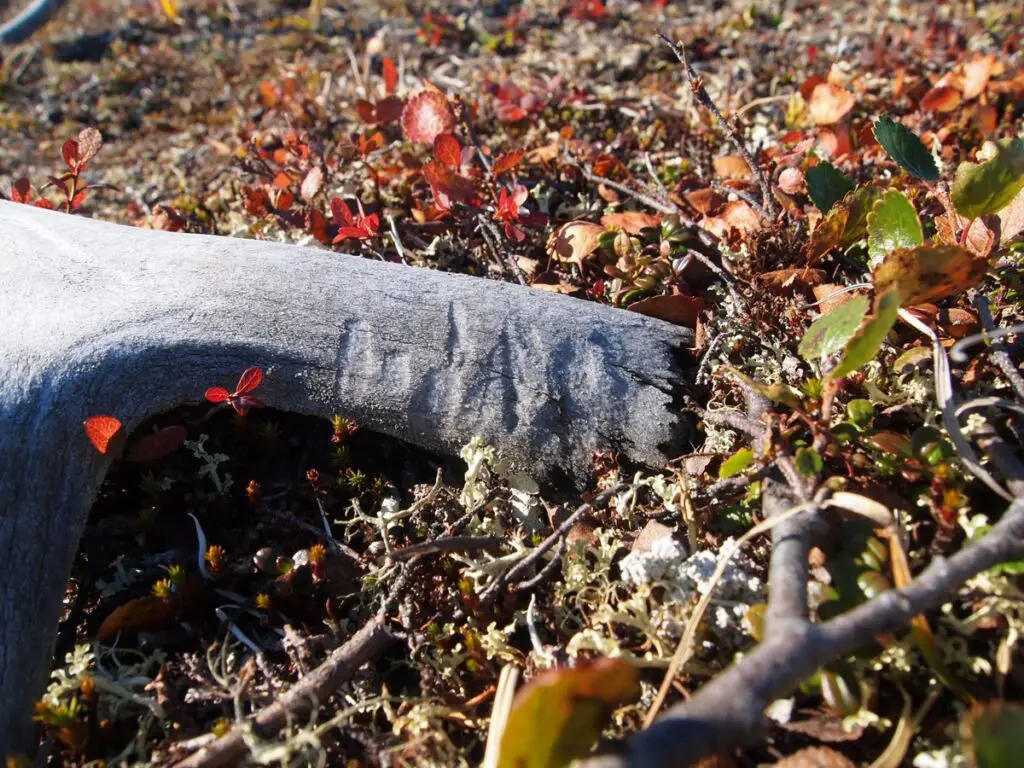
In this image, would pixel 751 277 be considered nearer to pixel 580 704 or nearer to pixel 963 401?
pixel 963 401

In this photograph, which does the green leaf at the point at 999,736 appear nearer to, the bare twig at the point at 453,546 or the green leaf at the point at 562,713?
the green leaf at the point at 562,713

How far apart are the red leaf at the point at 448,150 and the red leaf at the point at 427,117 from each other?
0.21 metres

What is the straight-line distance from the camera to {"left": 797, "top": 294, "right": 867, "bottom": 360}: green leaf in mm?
1888

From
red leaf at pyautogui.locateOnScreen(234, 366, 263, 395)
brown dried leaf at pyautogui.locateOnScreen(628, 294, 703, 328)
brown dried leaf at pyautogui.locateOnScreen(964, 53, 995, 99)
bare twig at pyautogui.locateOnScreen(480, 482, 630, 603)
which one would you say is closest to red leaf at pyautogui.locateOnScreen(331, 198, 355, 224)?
red leaf at pyautogui.locateOnScreen(234, 366, 263, 395)

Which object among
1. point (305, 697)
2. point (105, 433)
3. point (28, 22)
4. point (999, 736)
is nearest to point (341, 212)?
point (105, 433)

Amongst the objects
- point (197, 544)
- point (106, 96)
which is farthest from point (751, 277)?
point (106, 96)

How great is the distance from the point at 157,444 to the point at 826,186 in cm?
244

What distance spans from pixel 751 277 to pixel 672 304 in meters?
0.31

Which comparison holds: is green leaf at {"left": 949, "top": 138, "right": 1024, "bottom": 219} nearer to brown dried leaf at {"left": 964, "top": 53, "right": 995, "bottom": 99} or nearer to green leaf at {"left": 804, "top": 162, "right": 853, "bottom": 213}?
green leaf at {"left": 804, "top": 162, "right": 853, "bottom": 213}

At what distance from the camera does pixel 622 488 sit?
231cm

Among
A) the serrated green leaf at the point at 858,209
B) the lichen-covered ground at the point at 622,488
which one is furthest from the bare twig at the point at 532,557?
the serrated green leaf at the point at 858,209

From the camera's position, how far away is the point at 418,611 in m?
2.15

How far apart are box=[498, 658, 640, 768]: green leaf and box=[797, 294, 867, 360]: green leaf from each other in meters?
1.04

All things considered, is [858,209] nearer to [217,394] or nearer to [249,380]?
[249,380]
